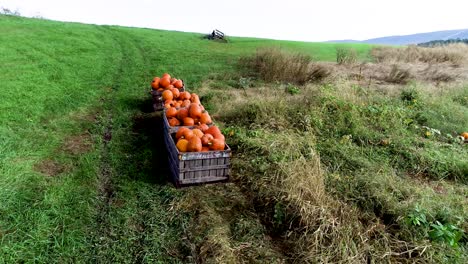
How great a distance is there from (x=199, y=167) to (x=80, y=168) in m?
1.82

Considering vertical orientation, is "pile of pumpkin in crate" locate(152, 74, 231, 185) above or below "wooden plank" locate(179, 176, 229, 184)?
above

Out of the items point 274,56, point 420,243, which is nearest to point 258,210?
point 420,243

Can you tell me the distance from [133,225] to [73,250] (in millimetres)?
648

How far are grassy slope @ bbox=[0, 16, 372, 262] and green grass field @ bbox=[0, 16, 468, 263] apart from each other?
19 mm

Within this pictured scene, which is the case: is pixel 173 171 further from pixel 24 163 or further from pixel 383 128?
pixel 383 128

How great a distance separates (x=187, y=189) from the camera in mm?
4527

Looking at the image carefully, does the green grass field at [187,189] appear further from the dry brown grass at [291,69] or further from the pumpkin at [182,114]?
the dry brown grass at [291,69]

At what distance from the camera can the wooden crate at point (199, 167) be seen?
4453 millimetres

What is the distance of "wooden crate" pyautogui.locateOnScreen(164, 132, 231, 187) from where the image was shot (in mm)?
4453

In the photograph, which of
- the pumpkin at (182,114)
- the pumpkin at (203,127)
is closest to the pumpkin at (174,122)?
the pumpkin at (182,114)

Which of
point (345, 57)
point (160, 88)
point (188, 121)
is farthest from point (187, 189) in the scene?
point (345, 57)

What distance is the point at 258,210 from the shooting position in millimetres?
4117

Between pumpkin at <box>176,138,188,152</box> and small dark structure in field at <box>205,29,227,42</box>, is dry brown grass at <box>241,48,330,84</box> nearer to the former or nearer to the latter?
pumpkin at <box>176,138,188,152</box>

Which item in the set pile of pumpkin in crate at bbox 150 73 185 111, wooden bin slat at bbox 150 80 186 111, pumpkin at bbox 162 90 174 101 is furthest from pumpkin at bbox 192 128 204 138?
wooden bin slat at bbox 150 80 186 111
